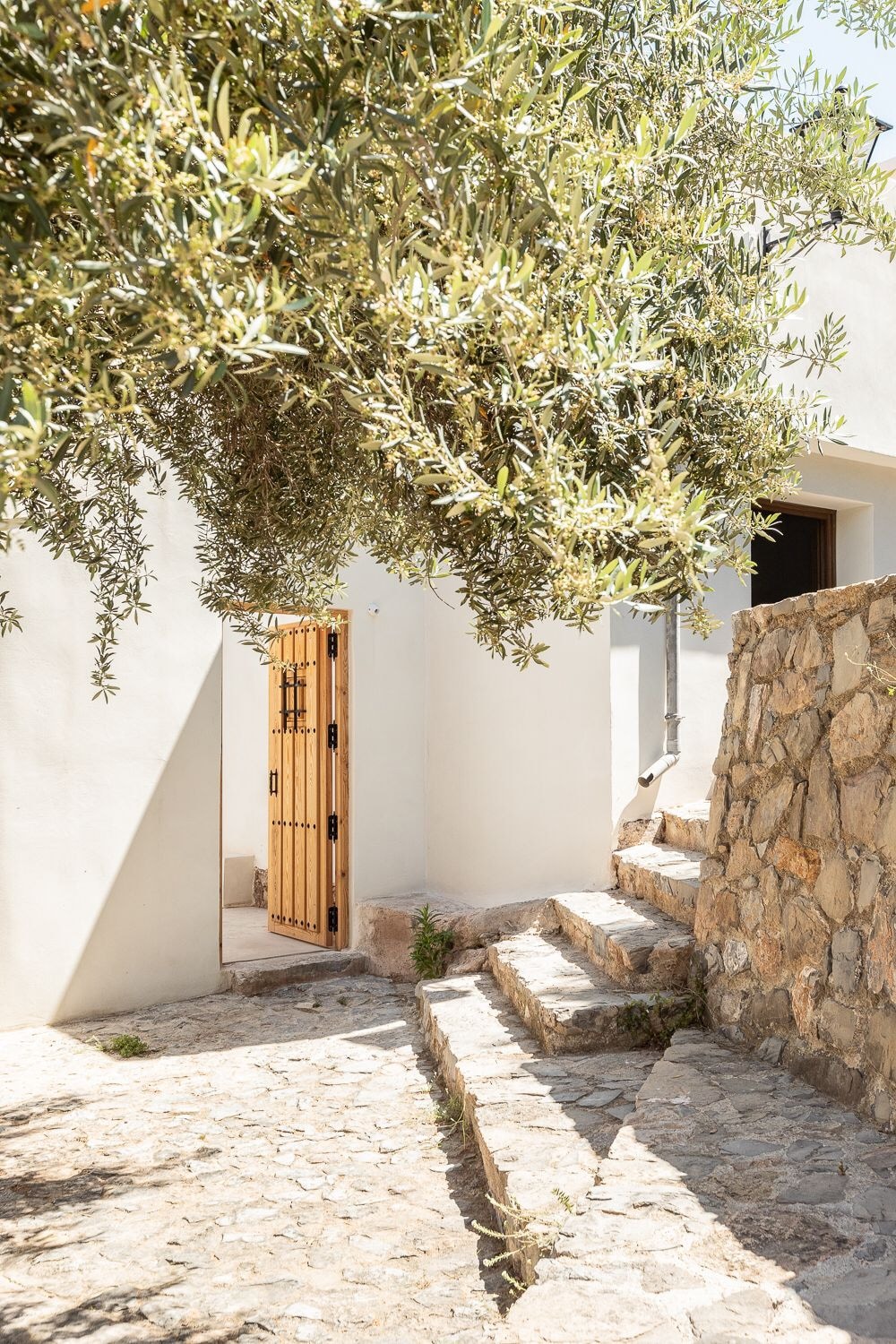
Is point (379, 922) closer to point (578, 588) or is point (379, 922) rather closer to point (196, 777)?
point (196, 777)

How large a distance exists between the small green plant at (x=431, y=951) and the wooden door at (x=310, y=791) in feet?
3.48

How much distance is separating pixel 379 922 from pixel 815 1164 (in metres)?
4.57

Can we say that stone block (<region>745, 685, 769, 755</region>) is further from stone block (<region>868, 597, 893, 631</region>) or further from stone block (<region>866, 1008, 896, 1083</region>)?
stone block (<region>866, 1008, 896, 1083</region>)

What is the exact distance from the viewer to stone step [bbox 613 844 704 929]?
5.05m

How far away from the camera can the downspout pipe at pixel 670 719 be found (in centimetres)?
610

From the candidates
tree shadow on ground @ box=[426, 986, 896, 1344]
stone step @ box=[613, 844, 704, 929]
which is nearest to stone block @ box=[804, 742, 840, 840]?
tree shadow on ground @ box=[426, 986, 896, 1344]

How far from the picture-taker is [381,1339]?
9.17 ft

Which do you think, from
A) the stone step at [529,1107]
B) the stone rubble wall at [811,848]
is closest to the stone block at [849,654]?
the stone rubble wall at [811,848]

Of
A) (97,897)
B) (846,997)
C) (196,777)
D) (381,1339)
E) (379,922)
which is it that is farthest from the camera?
(379,922)

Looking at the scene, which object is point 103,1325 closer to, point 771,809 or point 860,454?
Answer: point 771,809

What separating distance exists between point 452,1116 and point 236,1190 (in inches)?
37.6

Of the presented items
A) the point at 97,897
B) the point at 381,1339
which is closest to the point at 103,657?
the point at 381,1339

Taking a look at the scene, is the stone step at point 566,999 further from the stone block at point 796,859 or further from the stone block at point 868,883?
the stone block at point 868,883

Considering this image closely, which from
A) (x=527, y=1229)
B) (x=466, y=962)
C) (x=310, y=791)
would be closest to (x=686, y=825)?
(x=466, y=962)
